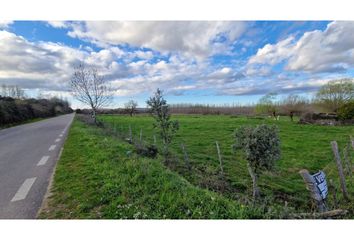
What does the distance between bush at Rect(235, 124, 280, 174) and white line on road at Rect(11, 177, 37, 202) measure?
4.49 m

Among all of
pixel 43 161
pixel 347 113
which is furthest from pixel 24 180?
pixel 347 113

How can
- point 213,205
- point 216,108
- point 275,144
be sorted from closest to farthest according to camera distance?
1. point 213,205
2. point 275,144
3. point 216,108

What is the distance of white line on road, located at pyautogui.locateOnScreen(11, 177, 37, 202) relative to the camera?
3.83 metres

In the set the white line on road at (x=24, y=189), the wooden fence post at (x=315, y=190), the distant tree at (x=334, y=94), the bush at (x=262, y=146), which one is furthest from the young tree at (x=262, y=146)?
the distant tree at (x=334, y=94)

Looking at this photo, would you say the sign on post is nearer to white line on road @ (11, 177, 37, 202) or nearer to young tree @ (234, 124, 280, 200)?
young tree @ (234, 124, 280, 200)

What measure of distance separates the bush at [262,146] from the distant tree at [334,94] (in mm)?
40112

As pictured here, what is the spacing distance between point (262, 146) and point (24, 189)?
495cm

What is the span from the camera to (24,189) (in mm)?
4242

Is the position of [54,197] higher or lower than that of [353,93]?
lower

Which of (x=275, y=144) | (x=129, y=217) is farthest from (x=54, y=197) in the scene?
(x=275, y=144)

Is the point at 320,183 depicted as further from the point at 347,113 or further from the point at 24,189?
the point at 347,113

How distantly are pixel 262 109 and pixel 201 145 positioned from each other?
39.3 m
